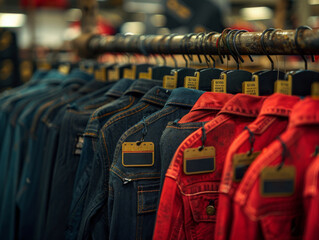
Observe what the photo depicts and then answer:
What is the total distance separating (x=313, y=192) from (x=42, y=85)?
2.11 meters

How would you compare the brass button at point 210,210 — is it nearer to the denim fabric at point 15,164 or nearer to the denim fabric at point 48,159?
the denim fabric at point 48,159

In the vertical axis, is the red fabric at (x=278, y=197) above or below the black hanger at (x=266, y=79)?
below

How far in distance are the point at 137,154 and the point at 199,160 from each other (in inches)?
10.1

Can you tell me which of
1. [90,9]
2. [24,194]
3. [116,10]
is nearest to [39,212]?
[24,194]

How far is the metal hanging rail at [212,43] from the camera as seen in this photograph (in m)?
1.01

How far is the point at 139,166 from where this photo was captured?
1.29 meters

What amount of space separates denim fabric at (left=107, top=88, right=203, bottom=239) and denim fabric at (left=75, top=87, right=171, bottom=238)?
3.5 inches

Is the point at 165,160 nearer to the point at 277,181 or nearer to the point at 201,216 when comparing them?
the point at 201,216

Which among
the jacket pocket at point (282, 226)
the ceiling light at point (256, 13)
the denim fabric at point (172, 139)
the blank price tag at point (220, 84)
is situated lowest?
the jacket pocket at point (282, 226)

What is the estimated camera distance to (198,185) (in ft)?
3.69

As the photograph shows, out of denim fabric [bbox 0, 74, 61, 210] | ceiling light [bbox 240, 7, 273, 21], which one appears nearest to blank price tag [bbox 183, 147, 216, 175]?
denim fabric [bbox 0, 74, 61, 210]

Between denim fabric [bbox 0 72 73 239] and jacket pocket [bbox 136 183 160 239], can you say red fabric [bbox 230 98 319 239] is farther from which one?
denim fabric [bbox 0 72 73 239]

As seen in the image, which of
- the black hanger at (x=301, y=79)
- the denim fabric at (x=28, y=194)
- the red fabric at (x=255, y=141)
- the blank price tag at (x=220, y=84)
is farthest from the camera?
the denim fabric at (x=28, y=194)

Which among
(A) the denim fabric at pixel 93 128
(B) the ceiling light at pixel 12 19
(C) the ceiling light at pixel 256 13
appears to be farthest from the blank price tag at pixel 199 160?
(B) the ceiling light at pixel 12 19
